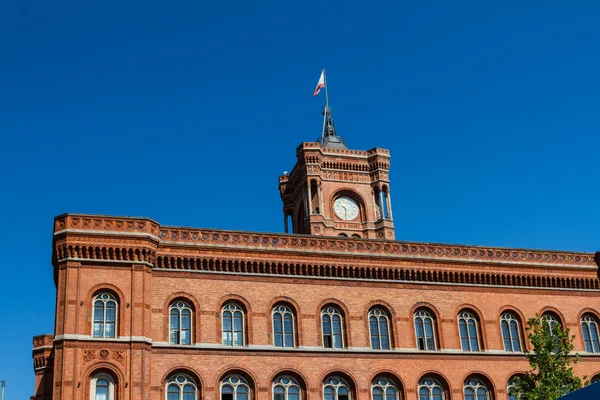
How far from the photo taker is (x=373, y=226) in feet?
200

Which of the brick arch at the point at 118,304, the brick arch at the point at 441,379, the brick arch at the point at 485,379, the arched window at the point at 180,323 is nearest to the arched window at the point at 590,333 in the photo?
the brick arch at the point at 485,379

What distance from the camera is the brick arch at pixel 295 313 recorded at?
36719 millimetres

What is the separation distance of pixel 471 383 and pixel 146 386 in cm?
1619

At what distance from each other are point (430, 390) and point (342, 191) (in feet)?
87.7

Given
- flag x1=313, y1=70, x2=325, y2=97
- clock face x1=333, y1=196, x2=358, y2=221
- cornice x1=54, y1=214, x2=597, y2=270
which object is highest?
flag x1=313, y1=70, x2=325, y2=97

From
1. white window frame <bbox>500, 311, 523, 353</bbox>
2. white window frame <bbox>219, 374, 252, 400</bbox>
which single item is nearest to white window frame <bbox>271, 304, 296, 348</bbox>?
white window frame <bbox>219, 374, 252, 400</bbox>

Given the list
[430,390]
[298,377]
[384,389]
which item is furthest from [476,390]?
[298,377]

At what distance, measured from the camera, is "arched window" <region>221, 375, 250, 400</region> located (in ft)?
114

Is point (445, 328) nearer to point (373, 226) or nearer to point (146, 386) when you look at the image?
point (146, 386)

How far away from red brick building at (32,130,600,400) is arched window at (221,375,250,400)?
6cm

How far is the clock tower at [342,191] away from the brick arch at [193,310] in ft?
78.7

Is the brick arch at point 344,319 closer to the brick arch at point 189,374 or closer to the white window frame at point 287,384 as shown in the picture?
the white window frame at point 287,384

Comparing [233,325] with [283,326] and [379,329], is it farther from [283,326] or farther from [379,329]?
[379,329]

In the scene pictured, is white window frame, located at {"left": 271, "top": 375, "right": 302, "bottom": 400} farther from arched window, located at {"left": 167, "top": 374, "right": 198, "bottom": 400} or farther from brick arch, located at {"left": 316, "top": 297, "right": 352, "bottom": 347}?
arched window, located at {"left": 167, "top": 374, "right": 198, "bottom": 400}
